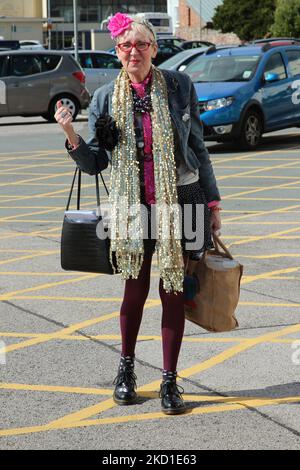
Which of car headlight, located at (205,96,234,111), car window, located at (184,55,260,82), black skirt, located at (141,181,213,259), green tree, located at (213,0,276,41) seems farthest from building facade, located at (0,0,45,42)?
black skirt, located at (141,181,213,259)

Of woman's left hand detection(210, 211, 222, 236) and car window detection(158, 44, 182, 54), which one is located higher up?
woman's left hand detection(210, 211, 222, 236)

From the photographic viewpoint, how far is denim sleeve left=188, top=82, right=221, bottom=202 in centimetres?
526

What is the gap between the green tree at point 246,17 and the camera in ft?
183

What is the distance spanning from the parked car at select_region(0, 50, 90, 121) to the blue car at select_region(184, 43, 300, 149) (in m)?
5.48

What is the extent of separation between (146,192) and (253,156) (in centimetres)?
1219

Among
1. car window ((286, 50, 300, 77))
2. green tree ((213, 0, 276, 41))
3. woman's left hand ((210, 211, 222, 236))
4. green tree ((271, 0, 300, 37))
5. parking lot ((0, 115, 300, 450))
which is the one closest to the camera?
parking lot ((0, 115, 300, 450))

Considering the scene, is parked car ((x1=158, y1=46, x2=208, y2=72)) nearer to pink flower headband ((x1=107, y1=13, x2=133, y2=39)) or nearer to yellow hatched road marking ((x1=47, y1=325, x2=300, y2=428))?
yellow hatched road marking ((x1=47, y1=325, x2=300, y2=428))

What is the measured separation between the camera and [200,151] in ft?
17.3

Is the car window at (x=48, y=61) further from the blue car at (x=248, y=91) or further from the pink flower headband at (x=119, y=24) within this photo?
the pink flower headband at (x=119, y=24)

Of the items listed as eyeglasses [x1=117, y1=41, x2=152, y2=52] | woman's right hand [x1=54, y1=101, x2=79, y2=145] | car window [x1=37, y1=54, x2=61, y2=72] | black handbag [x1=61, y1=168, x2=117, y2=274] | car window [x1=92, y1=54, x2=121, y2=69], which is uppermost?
eyeglasses [x1=117, y1=41, x2=152, y2=52]

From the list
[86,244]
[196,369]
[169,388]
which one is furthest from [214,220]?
[196,369]

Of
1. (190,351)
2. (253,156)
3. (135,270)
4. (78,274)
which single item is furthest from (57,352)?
(253,156)
